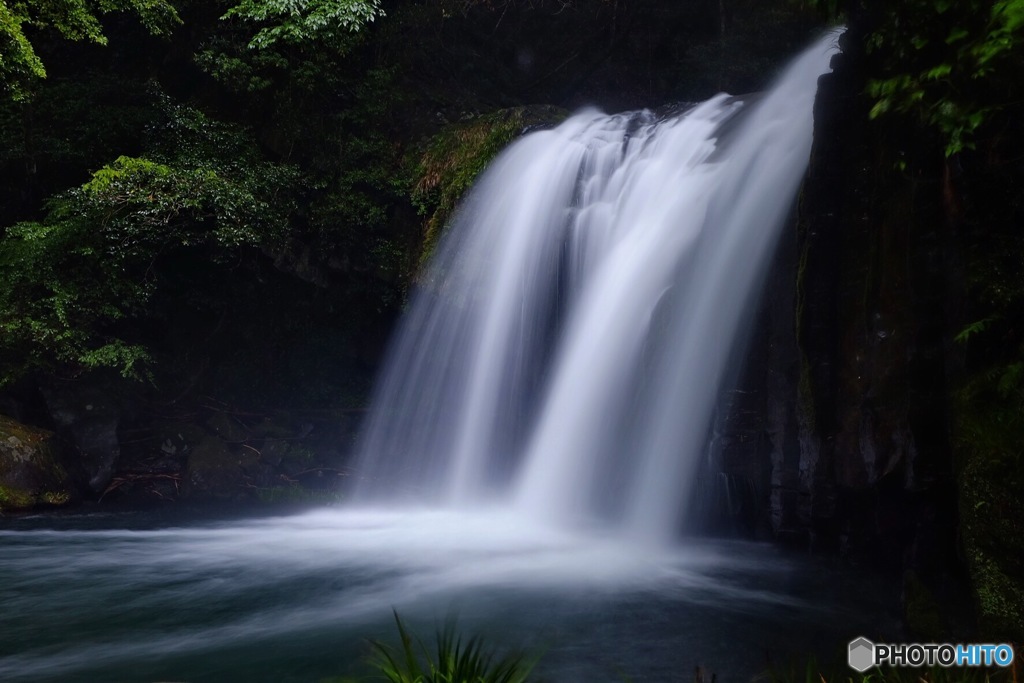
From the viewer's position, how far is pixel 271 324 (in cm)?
1367

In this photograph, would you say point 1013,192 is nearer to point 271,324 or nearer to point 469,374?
point 469,374

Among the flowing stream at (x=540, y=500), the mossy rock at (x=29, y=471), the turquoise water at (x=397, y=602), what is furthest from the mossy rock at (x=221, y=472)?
the turquoise water at (x=397, y=602)

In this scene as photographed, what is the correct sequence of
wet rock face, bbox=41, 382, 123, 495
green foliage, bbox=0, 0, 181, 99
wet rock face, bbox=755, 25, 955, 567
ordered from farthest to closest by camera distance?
wet rock face, bbox=41, 382, 123, 495
green foliage, bbox=0, 0, 181, 99
wet rock face, bbox=755, 25, 955, 567

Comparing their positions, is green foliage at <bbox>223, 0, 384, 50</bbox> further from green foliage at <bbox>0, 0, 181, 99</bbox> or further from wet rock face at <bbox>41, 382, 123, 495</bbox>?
wet rock face at <bbox>41, 382, 123, 495</bbox>

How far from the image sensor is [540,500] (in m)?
9.38

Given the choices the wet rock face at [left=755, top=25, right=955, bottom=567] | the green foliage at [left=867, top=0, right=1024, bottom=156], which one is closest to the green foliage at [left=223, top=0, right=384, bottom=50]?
the wet rock face at [left=755, top=25, right=955, bottom=567]

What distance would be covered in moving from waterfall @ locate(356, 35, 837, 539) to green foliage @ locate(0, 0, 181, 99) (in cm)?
525

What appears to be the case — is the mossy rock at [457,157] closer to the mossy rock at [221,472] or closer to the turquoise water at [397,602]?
the mossy rock at [221,472]

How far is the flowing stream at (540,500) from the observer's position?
5324 millimetres

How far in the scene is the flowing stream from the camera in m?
5.32

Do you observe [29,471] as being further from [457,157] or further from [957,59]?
[957,59]

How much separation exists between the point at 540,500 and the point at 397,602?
3.36 meters

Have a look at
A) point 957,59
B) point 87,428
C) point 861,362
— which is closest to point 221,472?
point 87,428

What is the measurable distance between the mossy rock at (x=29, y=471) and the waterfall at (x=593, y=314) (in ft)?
13.8
